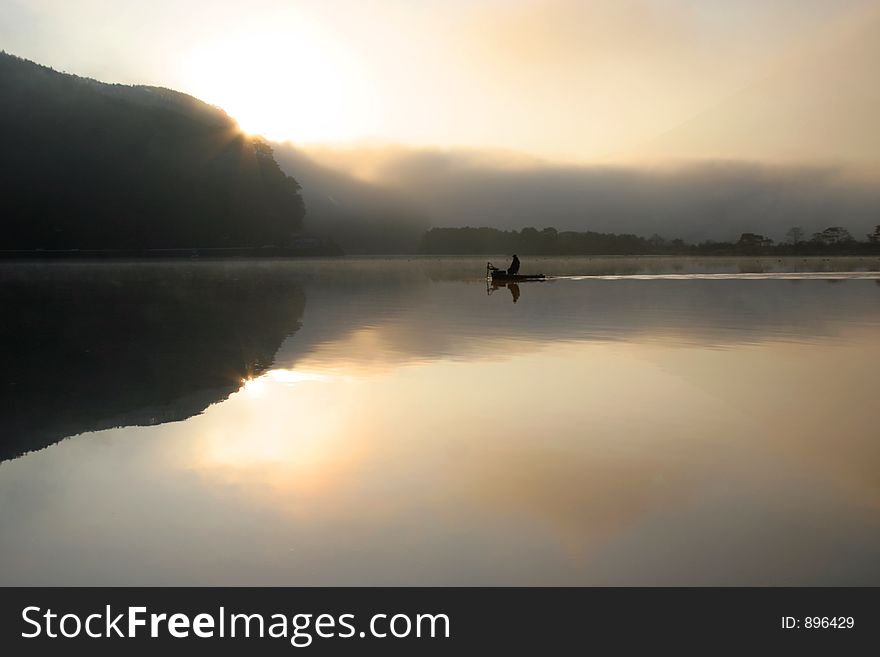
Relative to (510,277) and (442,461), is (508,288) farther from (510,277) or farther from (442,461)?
(442,461)

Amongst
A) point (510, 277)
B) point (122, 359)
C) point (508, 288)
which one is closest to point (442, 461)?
point (122, 359)

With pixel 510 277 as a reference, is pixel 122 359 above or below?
below

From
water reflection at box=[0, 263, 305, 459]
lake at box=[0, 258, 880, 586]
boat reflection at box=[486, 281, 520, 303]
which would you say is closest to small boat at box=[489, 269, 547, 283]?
boat reflection at box=[486, 281, 520, 303]

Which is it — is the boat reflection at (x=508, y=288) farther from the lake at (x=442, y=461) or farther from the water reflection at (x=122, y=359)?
the lake at (x=442, y=461)

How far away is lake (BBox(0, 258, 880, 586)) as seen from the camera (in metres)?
Answer: 8.50

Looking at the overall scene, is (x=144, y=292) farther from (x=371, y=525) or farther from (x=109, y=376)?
(x=371, y=525)

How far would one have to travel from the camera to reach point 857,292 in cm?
5259

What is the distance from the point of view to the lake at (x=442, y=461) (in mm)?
8500

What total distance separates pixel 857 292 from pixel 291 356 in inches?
1672

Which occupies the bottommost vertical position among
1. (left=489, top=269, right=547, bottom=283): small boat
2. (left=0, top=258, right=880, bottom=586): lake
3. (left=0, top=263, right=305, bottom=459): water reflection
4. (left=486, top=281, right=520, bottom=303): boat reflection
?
(left=0, top=258, right=880, bottom=586): lake

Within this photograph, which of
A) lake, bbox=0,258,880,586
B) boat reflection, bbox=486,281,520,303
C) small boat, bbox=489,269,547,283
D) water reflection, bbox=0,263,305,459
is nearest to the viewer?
lake, bbox=0,258,880,586

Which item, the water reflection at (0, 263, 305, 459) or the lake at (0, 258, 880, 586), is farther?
the water reflection at (0, 263, 305, 459)

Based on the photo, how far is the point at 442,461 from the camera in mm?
12156

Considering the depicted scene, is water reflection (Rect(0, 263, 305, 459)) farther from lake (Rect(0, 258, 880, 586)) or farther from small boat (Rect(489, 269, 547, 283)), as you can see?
small boat (Rect(489, 269, 547, 283))
